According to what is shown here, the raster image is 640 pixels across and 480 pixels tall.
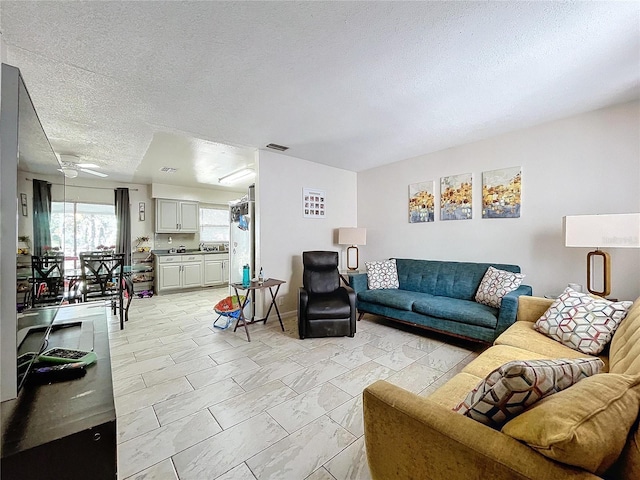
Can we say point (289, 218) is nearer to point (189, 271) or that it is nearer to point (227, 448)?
point (227, 448)

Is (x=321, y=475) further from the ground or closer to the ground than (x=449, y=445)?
closer to the ground

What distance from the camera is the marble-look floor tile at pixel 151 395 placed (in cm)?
194

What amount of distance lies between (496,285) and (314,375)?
215cm

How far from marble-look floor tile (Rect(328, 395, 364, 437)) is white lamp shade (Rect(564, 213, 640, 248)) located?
2.33 metres

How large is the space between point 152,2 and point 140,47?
44cm

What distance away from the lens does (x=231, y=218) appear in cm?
468

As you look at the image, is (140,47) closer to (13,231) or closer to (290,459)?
(13,231)

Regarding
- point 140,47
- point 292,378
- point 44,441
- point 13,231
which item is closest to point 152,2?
point 140,47

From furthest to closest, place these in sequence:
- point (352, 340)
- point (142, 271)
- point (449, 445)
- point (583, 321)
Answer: point (142, 271), point (352, 340), point (583, 321), point (449, 445)

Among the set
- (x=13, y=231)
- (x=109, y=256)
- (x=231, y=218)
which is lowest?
(x=109, y=256)

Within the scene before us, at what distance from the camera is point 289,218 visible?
412 cm

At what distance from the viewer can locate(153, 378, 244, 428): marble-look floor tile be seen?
186cm

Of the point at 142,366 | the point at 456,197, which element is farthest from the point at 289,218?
the point at 142,366

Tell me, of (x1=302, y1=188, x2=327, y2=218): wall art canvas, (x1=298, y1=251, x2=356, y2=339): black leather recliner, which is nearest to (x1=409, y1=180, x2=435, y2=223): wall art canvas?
(x1=302, y1=188, x2=327, y2=218): wall art canvas
